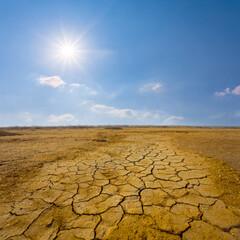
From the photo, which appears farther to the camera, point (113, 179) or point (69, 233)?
point (113, 179)

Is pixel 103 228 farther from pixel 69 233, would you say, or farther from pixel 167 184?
pixel 167 184

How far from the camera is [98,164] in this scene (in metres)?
3.27

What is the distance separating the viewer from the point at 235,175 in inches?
96.6

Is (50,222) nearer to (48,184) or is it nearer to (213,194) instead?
(48,184)

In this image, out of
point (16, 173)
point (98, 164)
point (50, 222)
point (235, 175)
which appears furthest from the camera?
point (98, 164)

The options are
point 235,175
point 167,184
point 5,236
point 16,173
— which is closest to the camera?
point 5,236

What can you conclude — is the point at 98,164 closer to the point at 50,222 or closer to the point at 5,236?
the point at 50,222

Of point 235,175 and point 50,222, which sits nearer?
point 50,222

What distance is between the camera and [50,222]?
144 cm

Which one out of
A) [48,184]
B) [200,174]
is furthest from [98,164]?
[200,174]

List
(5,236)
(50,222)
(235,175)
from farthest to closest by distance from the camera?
(235,175), (50,222), (5,236)

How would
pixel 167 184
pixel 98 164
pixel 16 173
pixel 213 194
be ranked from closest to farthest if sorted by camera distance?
pixel 213 194
pixel 167 184
pixel 16 173
pixel 98 164

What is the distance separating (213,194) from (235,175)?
3.47 ft

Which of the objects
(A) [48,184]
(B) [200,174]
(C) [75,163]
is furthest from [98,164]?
(B) [200,174]
